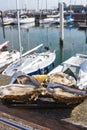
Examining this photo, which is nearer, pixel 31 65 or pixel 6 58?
pixel 31 65

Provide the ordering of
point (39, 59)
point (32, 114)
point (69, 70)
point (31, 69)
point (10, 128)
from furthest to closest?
1. point (39, 59)
2. point (31, 69)
3. point (69, 70)
4. point (32, 114)
5. point (10, 128)

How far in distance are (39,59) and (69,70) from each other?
377cm

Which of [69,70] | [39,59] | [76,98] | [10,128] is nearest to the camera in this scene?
[10,128]

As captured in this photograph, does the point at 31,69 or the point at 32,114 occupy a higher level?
the point at 32,114

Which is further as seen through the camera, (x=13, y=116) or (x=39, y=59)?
(x=39, y=59)

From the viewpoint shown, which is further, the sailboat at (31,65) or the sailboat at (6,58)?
the sailboat at (6,58)

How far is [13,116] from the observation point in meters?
6.51

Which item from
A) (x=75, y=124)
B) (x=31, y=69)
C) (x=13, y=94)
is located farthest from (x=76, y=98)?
(x=31, y=69)

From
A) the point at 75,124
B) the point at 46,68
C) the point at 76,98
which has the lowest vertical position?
the point at 46,68

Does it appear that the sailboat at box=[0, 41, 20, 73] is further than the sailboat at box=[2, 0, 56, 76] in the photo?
Yes

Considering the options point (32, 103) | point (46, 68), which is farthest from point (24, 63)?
point (32, 103)

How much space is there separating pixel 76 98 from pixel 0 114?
2112mm

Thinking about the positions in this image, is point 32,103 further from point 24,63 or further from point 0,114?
point 24,63

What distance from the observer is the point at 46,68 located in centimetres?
2019
